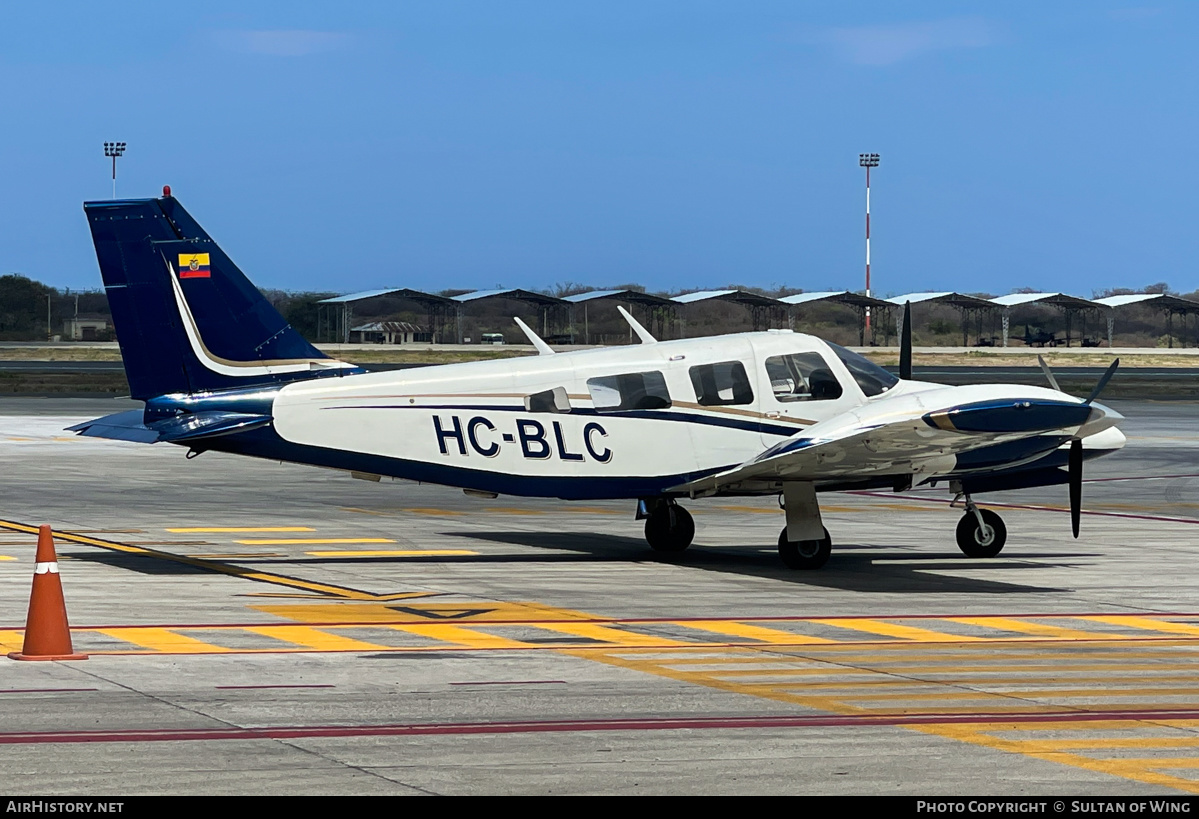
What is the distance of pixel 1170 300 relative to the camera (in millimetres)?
114375

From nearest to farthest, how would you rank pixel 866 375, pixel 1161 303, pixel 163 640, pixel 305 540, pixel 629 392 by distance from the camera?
pixel 163 640 < pixel 629 392 < pixel 866 375 < pixel 305 540 < pixel 1161 303

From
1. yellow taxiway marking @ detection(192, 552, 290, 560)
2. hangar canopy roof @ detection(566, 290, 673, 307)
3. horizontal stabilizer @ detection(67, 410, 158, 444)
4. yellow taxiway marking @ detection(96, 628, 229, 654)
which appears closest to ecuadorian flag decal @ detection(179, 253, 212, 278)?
horizontal stabilizer @ detection(67, 410, 158, 444)

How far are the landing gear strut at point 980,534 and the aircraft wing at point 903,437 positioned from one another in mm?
1713

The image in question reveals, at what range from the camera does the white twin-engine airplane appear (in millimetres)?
17750

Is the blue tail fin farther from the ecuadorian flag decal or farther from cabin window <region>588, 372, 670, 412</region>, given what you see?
cabin window <region>588, 372, 670, 412</region>

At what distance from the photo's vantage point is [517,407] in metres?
18.1

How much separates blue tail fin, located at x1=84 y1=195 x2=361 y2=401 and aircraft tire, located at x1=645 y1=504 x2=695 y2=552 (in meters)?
4.58

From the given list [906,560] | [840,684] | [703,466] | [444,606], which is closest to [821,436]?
[703,466]

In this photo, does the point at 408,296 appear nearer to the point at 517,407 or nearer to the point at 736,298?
the point at 736,298

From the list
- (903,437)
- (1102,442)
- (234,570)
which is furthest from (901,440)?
(234,570)

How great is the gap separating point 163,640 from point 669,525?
810 cm

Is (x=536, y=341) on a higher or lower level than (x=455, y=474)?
higher

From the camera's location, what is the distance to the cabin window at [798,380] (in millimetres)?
18531

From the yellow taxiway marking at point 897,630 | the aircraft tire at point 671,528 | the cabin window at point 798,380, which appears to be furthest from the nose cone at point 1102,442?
the yellow taxiway marking at point 897,630
